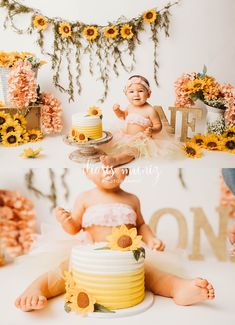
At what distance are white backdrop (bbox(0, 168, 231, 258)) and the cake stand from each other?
0.09 metres

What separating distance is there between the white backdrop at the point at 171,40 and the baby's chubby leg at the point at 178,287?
1.42 feet

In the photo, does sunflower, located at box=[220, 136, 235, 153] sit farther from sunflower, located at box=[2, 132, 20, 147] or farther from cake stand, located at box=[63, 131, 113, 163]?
sunflower, located at box=[2, 132, 20, 147]

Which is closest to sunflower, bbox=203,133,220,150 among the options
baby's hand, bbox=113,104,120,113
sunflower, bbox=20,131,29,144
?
baby's hand, bbox=113,104,120,113

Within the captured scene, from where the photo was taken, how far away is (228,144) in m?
1.10

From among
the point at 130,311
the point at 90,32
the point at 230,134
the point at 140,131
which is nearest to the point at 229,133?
the point at 230,134

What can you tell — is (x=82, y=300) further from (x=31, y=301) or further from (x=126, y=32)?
(x=126, y=32)

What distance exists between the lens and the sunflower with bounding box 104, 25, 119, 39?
3.42 feet

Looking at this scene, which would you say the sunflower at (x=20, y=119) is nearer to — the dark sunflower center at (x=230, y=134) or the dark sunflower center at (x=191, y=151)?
the dark sunflower center at (x=191, y=151)

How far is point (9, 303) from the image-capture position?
2.71ft

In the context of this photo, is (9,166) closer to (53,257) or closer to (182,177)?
(53,257)

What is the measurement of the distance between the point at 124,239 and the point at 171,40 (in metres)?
0.52

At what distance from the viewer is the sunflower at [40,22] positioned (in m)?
1.01

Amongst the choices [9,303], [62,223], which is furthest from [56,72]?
[9,303]

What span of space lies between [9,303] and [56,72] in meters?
0.56
